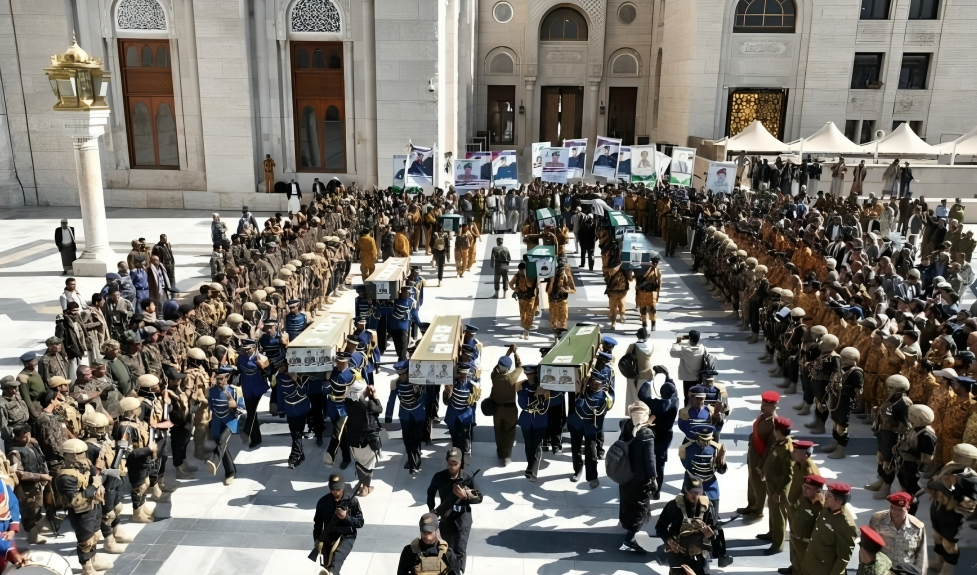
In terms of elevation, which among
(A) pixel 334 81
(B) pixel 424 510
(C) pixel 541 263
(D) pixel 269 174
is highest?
(A) pixel 334 81

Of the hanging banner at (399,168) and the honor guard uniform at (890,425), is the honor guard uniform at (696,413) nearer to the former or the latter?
the honor guard uniform at (890,425)

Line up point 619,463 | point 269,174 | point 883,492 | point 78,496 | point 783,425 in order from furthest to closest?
point 269,174, point 883,492, point 619,463, point 783,425, point 78,496

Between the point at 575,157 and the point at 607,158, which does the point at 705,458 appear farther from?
the point at 607,158

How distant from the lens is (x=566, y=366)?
8445 millimetres

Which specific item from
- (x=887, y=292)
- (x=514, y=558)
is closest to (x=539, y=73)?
(x=887, y=292)

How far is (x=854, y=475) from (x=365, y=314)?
7175mm

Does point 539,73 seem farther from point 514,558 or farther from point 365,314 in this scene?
point 514,558

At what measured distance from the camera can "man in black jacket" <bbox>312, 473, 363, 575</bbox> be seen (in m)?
6.23

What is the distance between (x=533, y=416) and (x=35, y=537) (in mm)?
5126

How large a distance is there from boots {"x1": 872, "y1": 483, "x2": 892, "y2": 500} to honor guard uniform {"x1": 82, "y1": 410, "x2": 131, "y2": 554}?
7.76 m

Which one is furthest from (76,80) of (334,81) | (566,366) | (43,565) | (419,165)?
(43,565)

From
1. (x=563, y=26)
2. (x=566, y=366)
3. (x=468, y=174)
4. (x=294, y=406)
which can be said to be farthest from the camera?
(x=563, y=26)

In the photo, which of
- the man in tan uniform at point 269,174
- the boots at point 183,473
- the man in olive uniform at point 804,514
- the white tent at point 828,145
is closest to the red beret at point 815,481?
the man in olive uniform at point 804,514

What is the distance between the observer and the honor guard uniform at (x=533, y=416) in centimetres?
853
